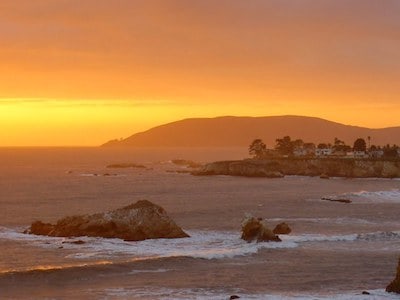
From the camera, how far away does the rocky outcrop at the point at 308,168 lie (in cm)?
17325

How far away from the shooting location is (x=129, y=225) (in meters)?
59.0

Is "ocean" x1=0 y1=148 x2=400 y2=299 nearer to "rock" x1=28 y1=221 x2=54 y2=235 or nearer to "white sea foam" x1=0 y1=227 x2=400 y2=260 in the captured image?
"white sea foam" x1=0 y1=227 x2=400 y2=260

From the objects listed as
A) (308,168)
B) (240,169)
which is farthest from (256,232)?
(308,168)

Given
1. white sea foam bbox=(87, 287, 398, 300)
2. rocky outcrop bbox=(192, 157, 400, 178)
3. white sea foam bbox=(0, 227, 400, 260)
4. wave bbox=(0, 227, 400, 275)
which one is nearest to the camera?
white sea foam bbox=(87, 287, 398, 300)

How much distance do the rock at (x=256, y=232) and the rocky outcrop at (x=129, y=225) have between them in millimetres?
5866

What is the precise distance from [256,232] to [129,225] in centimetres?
1016

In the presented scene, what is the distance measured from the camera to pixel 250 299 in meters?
38.7

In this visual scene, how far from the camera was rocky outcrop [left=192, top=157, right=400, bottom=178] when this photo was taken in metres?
173

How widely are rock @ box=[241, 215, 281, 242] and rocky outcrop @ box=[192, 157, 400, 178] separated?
115247 mm

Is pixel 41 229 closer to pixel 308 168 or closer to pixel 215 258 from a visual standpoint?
pixel 215 258

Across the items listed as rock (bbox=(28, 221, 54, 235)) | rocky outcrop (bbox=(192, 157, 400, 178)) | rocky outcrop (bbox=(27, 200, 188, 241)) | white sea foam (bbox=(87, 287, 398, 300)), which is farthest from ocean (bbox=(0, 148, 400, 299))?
rocky outcrop (bbox=(192, 157, 400, 178))

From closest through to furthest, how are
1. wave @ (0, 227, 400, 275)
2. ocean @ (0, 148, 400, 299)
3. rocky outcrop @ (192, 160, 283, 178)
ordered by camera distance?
ocean @ (0, 148, 400, 299)
wave @ (0, 227, 400, 275)
rocky outcrop @ (192, 160, 283, 178)

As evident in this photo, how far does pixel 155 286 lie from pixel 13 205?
59.1m

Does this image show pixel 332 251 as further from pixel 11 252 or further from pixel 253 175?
pixel 253 175
